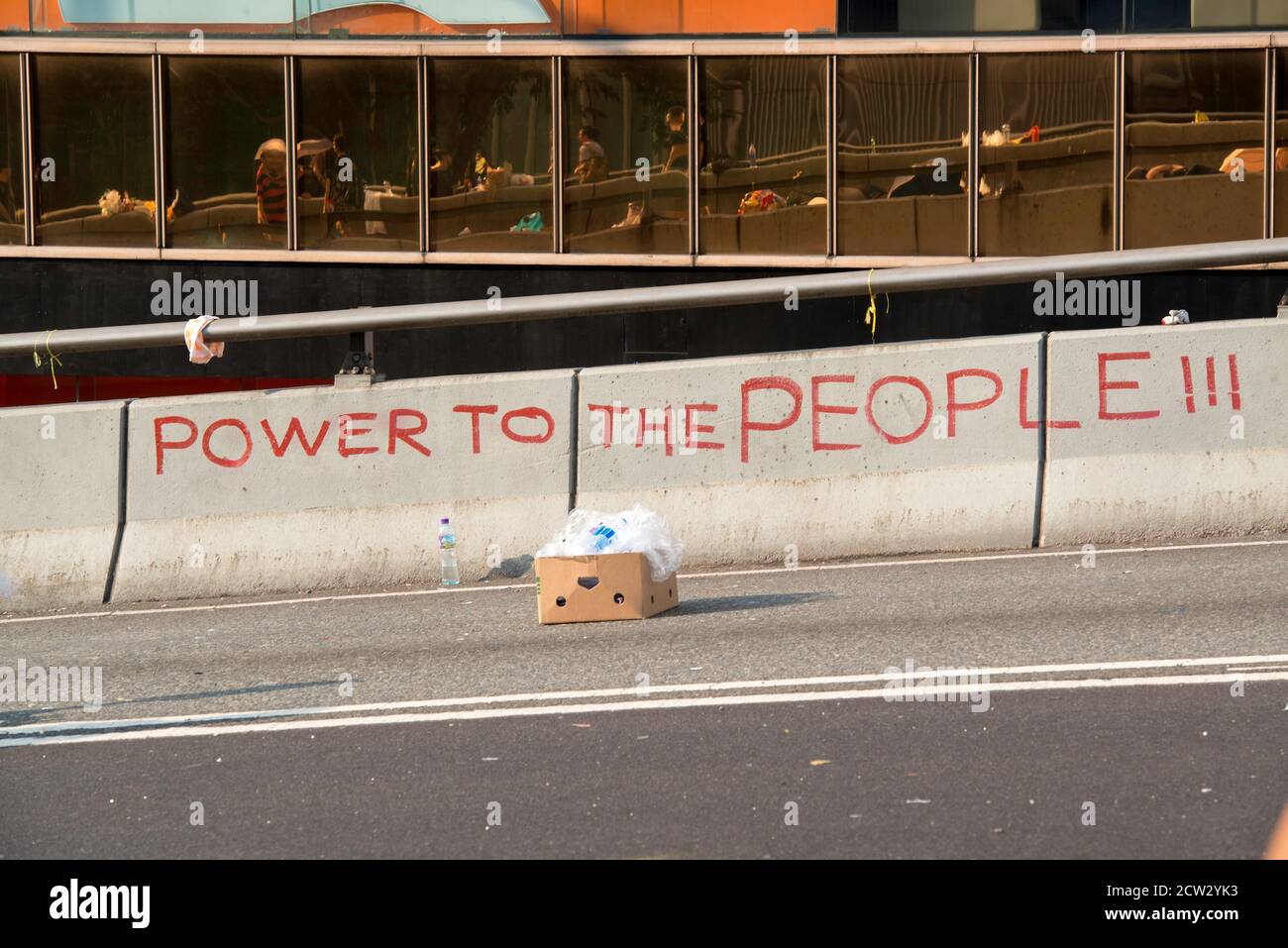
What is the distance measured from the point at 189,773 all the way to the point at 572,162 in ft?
47.6

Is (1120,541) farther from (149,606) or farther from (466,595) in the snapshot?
(149,606)

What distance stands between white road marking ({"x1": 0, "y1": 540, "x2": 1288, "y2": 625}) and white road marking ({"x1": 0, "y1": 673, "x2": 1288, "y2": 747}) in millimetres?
3000

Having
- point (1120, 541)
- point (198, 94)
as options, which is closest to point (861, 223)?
point (198, 94)

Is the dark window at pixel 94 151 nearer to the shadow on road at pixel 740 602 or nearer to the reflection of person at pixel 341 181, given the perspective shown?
the reflection of person at pixel 341 181

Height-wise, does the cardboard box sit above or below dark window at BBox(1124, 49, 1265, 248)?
below

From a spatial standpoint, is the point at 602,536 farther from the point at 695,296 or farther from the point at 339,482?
the point at 339,482

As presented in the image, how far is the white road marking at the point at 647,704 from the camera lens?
7.24 m

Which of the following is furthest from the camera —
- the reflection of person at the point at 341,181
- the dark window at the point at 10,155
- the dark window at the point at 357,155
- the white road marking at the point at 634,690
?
the dark window at the point at 10,155

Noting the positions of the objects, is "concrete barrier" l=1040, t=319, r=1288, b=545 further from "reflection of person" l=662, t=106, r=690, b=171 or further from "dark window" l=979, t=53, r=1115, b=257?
"reflection of person" l=662, t=106, r=690, b=171

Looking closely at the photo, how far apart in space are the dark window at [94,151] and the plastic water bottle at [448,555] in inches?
462

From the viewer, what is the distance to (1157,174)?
779 inches

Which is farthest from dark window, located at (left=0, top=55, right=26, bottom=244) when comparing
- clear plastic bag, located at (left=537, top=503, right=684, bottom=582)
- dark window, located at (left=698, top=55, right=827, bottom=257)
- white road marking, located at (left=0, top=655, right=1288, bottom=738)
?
white road marking, located at (left=0, top=655, right=1288, bottom=738)

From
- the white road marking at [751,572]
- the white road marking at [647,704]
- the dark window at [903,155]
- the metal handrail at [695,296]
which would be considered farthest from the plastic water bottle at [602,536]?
the dark window at [903,155]

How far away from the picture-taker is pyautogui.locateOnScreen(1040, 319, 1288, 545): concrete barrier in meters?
10.4
